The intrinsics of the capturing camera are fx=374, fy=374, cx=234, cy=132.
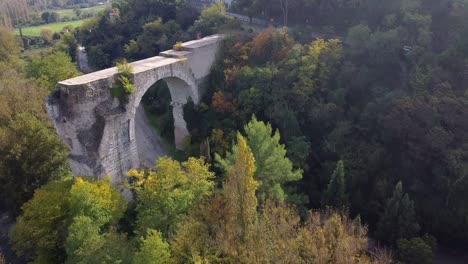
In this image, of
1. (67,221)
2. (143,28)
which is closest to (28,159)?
(67,221)

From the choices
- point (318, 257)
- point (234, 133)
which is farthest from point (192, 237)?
point (234, 133)

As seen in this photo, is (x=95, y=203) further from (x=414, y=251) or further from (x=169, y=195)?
(x=414, y=251)

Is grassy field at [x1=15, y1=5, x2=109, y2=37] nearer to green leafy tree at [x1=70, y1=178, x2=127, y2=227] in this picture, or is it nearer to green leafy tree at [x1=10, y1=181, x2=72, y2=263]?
green leafy tree at [x1=10, y1=181, x2=72, y2=263]

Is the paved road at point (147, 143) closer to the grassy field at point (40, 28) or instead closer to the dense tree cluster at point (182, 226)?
the dense tree cluster at point (182, 226)

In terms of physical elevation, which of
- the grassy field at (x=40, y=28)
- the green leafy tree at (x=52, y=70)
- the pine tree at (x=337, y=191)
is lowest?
the pine tree at (x=337, y=191)

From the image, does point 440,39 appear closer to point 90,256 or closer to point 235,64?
point 235,64

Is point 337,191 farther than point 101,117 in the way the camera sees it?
Yes

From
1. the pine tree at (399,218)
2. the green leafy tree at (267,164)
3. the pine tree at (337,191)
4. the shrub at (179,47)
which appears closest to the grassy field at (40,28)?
the shrub at (179,47)
